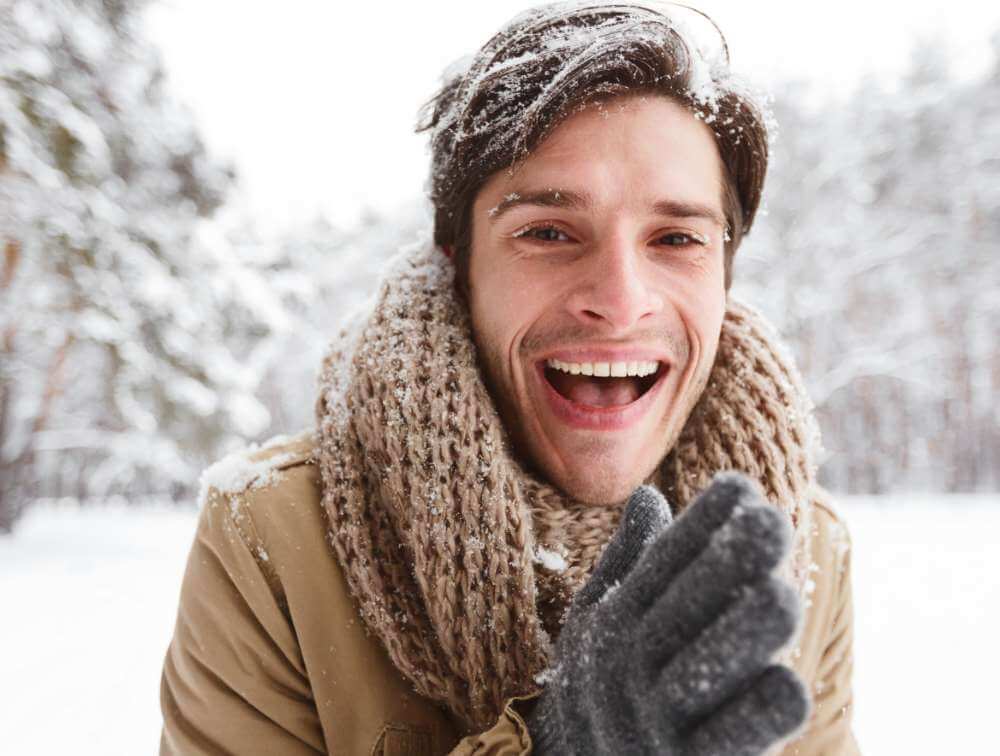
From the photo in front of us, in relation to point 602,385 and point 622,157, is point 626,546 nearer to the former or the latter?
point 602,385

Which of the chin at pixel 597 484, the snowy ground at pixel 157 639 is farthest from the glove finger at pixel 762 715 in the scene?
the snowy ground at pixel 157 639

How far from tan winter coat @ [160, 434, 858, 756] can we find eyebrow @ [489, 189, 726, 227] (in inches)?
30.8

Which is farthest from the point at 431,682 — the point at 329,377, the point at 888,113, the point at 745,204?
the point at 888,113

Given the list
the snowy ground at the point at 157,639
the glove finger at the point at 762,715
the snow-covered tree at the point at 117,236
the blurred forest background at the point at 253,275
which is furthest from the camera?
the blurred forest background at the point at 253,275

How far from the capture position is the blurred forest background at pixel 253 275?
6.09 meters

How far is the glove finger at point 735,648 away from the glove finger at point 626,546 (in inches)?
9.1

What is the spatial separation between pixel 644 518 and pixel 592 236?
65 cm

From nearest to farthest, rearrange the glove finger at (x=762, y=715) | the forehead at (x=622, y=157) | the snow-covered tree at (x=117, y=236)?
the glove finger at (x=762, y=715), the forehead at (x=622, y=157), the snow-covered tree at (x=117, y=236)

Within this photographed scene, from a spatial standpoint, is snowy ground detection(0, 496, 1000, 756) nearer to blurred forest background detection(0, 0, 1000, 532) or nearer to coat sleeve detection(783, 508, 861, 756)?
blurred forest background detection(0, 0, 1000, 532)

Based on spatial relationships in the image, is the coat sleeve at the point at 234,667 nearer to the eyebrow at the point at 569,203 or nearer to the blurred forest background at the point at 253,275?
the blurred forest background at the point at 253,275

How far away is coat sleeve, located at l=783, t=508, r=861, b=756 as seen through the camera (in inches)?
59.6

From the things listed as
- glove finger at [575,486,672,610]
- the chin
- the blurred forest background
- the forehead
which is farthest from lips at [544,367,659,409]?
the blurred forest background

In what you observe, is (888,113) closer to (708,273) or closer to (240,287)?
(240,287)

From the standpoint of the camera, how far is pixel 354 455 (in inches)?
57.7
